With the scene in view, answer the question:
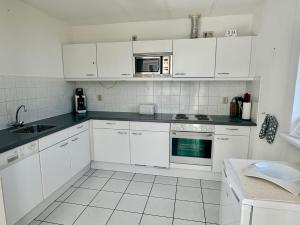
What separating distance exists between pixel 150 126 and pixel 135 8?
1.59 meters

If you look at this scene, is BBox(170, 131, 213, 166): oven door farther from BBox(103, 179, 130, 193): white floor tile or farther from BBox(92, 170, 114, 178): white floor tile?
BBox(92, 170, 114, 178): white floor tile

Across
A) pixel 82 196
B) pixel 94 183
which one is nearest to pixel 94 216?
pixel 82 196

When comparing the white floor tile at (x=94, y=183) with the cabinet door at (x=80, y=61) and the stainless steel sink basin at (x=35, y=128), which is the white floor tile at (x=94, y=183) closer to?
the stainless steel sink basin at (x=35, y=128)

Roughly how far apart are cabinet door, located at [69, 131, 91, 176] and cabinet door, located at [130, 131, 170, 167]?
666mm

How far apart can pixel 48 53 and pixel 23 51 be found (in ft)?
1.44

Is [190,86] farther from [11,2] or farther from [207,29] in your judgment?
[11,2]

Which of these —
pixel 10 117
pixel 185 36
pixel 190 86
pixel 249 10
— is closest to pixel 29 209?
pixel 10 117

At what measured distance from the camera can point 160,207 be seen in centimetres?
220

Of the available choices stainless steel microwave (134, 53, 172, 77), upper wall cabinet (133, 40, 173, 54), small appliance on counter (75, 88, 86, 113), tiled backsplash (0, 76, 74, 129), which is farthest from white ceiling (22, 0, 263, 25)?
small appliance on counter (75, 88, 86, 113)

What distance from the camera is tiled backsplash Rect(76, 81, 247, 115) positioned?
3045 mm

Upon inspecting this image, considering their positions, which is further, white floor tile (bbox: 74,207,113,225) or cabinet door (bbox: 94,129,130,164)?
cabinet door (bbox: 94,129,130,164)

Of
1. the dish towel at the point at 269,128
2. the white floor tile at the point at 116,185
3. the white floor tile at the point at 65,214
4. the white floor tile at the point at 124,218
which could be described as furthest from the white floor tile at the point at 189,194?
the white floor tile at the point at 65,214

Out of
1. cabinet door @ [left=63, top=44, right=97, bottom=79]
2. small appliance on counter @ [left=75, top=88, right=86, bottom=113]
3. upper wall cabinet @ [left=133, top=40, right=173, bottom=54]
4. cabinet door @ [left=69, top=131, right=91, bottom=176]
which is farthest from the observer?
small appliance on counter @ [left=75, top=88, right=86, bottom=113]

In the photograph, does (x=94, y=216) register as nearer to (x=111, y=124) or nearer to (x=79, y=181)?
(x=79, y=181)
